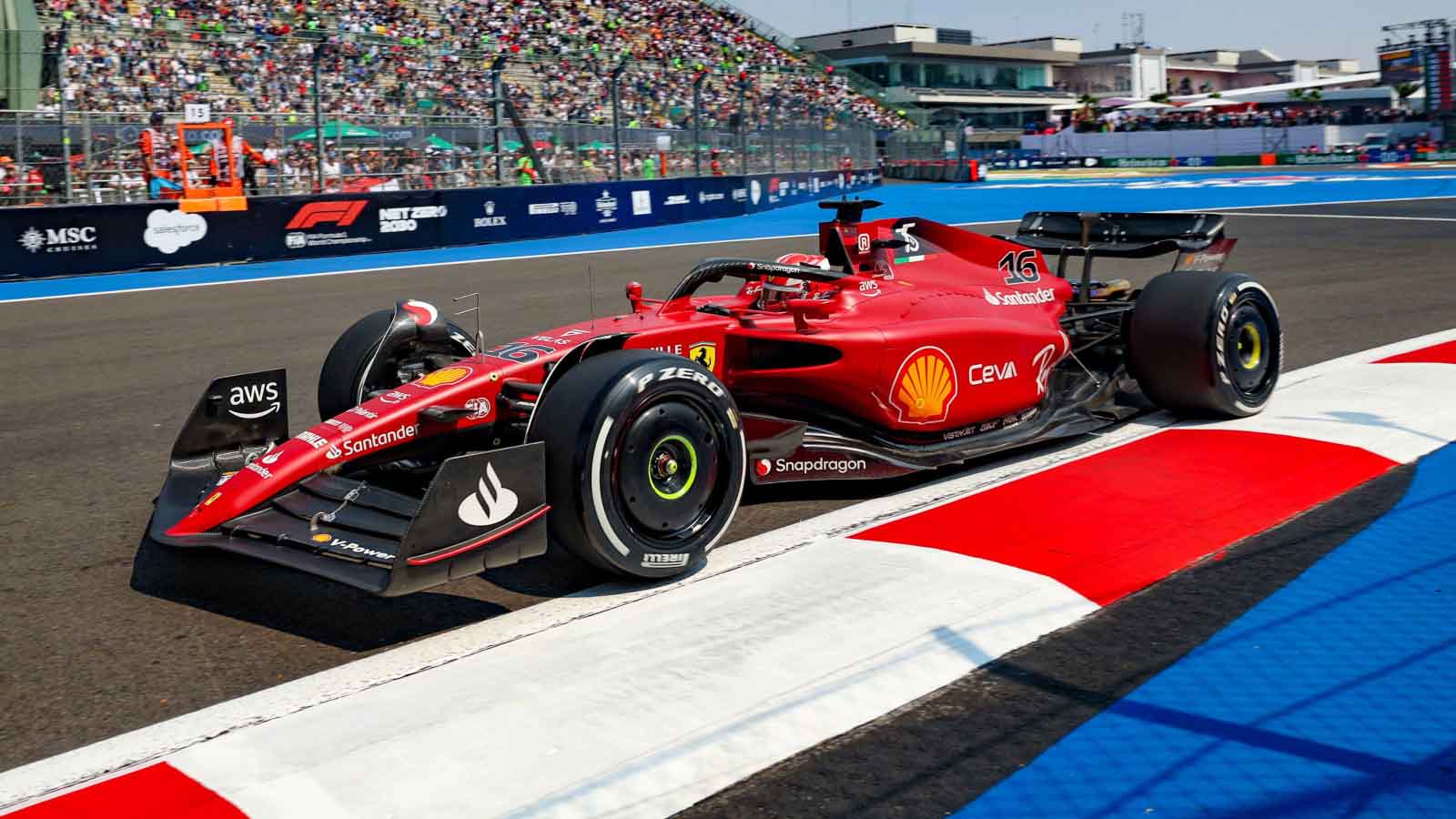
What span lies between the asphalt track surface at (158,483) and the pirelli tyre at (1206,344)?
173 cm

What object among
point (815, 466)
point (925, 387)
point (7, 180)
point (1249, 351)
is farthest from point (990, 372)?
point (7, 180)

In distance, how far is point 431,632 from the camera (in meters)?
4.05

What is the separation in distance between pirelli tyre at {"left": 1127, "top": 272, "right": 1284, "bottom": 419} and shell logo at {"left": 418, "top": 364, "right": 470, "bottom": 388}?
348 cm

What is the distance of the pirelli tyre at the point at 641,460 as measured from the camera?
13.5ft

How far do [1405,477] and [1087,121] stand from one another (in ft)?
202

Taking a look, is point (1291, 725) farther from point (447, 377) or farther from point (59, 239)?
point (59, 239)

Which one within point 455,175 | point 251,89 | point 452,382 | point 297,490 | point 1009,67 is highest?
point 1009,67

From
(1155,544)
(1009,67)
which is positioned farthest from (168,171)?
(1009,67)

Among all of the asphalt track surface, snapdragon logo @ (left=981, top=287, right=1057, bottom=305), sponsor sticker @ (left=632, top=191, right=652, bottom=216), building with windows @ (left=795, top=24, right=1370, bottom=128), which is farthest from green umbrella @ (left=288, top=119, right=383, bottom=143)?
building with windows @ (left=795, top=24, right=1370, bottom=128)

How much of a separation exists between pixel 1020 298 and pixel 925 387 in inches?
40.7

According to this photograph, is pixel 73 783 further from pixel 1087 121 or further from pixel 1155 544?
pixel 1087 121

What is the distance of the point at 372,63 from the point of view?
22.7 m

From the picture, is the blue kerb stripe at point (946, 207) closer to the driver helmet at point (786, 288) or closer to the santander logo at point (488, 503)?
the driver helmet at point (786, 288)

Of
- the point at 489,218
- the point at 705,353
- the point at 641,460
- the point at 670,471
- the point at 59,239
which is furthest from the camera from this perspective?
the point at 489,218
